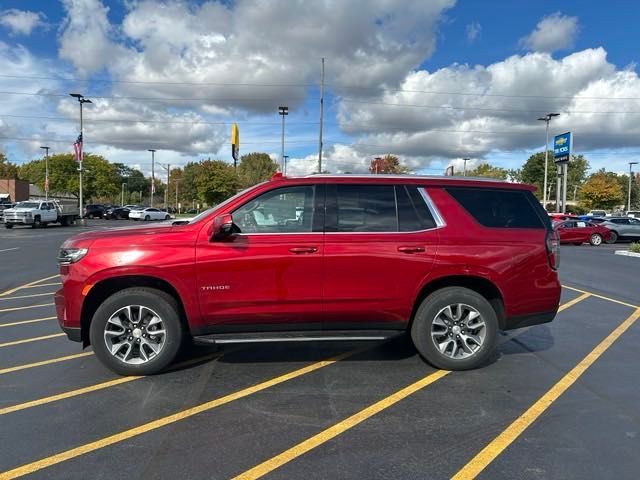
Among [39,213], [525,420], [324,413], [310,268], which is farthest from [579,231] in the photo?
[39,213]

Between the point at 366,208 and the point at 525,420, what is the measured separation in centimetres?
228

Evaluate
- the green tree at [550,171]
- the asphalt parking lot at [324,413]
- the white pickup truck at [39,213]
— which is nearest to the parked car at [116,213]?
the white pickup truck at [39,213]

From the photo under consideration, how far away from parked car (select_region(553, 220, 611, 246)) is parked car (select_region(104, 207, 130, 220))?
46076 mm

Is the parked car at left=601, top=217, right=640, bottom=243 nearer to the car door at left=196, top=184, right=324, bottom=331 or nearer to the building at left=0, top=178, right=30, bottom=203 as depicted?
the car door at left=196, top=184, right=324, bottom=331

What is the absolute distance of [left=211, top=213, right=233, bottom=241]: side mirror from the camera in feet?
14.6

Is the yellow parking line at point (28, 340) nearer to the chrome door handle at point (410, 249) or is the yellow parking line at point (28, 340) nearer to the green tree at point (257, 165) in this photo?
the chrome door handle at point (410, 249)

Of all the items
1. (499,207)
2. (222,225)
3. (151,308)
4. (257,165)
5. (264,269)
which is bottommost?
(151,308)

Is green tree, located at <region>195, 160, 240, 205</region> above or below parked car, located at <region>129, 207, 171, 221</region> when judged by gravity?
above

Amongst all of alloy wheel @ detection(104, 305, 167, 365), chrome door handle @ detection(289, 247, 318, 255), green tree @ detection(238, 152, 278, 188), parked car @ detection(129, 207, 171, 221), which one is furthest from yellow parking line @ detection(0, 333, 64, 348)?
green tree @ detection(238, 152, 278, 188)

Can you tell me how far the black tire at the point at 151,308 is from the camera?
4.60m

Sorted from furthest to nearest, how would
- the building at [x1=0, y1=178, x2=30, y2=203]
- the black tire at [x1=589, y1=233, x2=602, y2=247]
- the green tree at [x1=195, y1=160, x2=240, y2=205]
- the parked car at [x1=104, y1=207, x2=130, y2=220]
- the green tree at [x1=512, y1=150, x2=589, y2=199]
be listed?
1. the green tree at [x1=512, y1=150, x2=589, y2=199]
2. the building at [x1=0, y1=178, x2=30, y2=203]
3. the green tree at [x1=195, y1=160, x2=240, y2=205]
4. the parked car at [x1=104, y1=207, x2=130, y2=220]
5. the black tire at [x1=589, y1=233, x2=602, y2=247]

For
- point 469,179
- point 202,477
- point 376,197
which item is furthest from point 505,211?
point 202,477

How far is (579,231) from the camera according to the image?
2495cm

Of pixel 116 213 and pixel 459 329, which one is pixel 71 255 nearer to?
pixel 459 329
